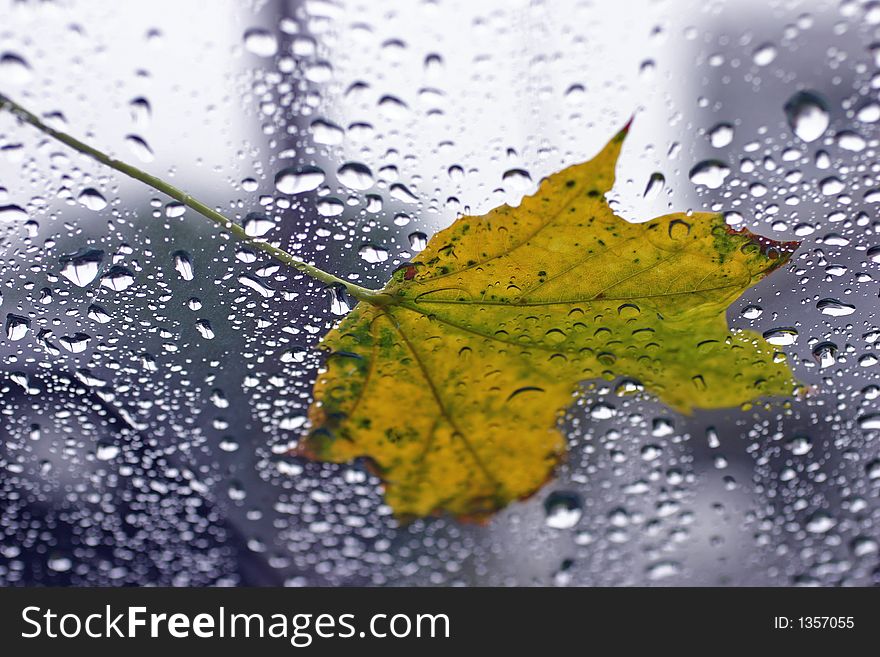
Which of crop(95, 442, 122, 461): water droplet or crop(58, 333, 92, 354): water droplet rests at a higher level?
crop(58, 333, 92, 354): water droplet

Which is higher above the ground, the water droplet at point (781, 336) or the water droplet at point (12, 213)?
the water droplet at point (12, 213)

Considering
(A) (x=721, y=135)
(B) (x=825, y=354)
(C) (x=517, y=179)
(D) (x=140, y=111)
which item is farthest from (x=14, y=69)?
(B) (x=825, y=354)

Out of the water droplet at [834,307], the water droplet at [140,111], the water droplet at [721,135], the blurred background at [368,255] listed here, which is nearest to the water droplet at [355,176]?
the blurred background at [368,255]

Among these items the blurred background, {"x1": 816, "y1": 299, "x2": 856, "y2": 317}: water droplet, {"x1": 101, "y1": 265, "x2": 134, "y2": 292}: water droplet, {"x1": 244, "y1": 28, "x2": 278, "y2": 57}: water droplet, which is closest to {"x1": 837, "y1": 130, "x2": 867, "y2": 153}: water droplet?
the blurred background

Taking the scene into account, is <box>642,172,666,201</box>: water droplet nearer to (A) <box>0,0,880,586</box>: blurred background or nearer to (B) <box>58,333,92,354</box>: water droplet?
(A) <box>0,0,880,586</box>: blurred background

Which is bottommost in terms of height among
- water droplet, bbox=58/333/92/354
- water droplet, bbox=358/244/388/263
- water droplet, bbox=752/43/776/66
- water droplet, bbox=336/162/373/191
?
water droplet, bbox=58/333/92/354

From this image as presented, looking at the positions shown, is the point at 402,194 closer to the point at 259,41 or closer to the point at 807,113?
the point at 259,41

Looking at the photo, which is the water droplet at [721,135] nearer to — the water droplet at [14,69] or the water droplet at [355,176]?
the water droplet at [355,176]
